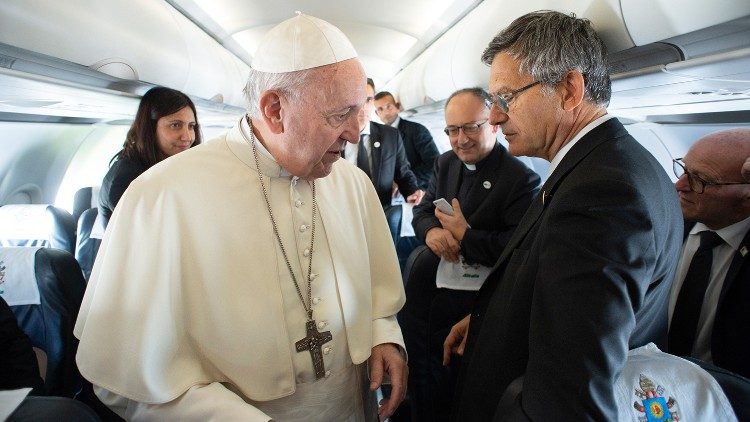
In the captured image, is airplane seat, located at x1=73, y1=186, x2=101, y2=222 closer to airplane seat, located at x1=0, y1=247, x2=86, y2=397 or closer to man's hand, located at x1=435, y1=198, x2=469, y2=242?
airplane seat, located at x1=0, y1=247, x2=86, y2=397

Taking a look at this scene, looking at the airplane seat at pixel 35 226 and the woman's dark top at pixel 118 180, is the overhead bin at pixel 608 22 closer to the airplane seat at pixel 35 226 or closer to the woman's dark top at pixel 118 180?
the woman's dark top at pixel 118 180

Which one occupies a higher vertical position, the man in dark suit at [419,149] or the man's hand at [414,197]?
the man in dark suit at [419,149]

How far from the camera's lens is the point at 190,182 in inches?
47.4

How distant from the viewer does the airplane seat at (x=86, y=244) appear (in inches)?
119

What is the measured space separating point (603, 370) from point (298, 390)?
0.88 m

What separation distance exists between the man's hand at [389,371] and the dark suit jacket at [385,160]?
223cm

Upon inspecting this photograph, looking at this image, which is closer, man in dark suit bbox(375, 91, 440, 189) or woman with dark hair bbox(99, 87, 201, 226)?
woman with dark hair bbox(99, 87, 201, 226)

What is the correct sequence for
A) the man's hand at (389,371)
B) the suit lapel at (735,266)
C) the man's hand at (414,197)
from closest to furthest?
the man's hand at (389,371)
the suit lapel at (735,266)
the man's hand at (414,197)

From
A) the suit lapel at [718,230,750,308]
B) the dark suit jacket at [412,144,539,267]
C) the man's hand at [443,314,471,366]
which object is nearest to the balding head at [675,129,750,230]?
the suit lapel at [718,230,750,308]

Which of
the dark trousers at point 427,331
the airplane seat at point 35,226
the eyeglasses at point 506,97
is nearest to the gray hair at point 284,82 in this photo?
the eyeglasses at point 506,97

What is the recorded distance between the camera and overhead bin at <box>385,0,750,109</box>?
1.11m

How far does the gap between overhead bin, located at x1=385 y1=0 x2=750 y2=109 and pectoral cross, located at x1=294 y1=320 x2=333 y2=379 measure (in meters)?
1.44

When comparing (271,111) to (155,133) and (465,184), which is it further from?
(155,133)

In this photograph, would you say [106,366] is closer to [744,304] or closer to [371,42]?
[744,304]
